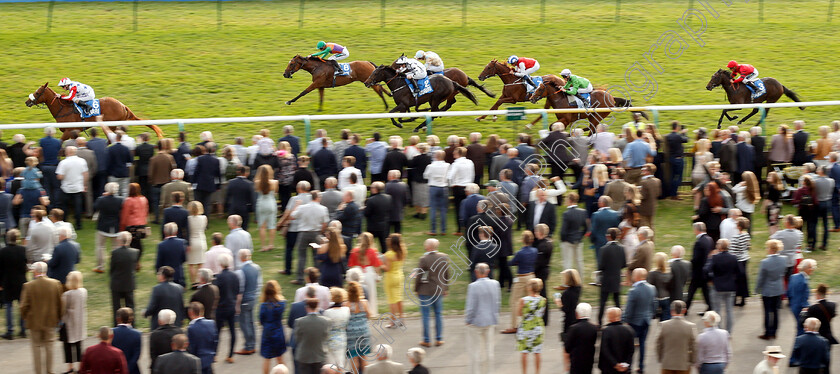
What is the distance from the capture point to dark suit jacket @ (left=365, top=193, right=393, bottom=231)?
14.3m

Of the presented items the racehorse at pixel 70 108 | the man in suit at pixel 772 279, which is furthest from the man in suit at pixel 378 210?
the racehorse at pixel 70 108

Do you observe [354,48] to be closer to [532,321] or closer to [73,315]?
[73,315]

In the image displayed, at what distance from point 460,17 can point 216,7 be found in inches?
312

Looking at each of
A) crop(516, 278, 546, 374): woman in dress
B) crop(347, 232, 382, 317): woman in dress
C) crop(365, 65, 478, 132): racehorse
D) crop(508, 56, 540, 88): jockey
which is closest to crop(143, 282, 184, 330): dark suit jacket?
crop(347, 232, 382, 317): woman in dress

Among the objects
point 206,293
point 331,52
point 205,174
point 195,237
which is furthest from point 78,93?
point 206,293

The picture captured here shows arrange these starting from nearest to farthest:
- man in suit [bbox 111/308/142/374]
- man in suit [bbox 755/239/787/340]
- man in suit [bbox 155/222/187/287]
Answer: man in suit [bbox 111/308/142/374]
man in suit [bbox 755/239/787/340]
man in suit [bbox 155/222/187/287]

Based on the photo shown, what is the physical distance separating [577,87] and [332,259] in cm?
868

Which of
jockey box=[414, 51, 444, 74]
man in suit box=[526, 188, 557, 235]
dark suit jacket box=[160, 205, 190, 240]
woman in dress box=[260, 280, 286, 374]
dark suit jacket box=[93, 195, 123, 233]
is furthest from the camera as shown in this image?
jockey box=[414, 51, 444, 74]

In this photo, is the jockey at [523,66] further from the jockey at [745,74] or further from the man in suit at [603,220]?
the man in suit at [603,220]

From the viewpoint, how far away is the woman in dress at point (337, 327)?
10.8 m

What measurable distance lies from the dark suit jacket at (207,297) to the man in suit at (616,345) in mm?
4175

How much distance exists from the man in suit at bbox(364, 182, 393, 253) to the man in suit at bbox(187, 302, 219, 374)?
4.10 metres

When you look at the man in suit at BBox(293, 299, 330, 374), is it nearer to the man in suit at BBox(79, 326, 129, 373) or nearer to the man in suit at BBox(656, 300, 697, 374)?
the man in suit at BBox(79, 326, 129, 373)

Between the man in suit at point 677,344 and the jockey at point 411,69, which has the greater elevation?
the jockey at point 411,69
